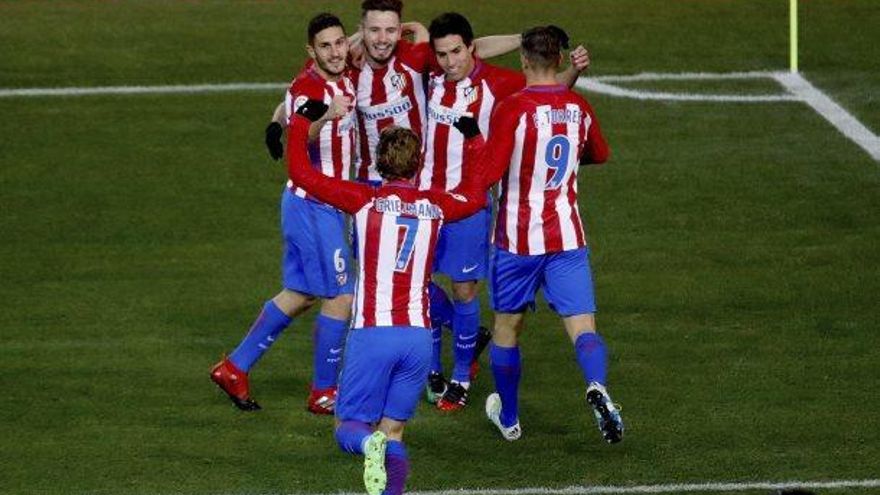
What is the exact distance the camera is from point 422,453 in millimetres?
12453

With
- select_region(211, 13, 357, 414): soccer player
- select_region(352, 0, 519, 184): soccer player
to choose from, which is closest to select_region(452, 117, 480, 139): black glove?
select_region(211, 13, 357, 414): soccer player

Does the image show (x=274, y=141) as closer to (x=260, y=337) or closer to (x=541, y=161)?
(x=541, y=161)

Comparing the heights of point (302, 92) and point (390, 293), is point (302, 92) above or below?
above

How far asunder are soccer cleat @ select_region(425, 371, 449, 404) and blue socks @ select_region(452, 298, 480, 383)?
3.6 inches

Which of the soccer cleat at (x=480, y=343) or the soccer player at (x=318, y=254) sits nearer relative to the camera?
the soccer player at (x=318, y=254)

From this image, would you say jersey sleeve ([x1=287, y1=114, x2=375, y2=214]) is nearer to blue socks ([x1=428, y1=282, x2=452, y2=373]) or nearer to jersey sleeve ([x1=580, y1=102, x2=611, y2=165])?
jersey sleeve ([x1=580, y1=102, x2=611, y2=165])

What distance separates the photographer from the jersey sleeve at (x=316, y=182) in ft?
35.9

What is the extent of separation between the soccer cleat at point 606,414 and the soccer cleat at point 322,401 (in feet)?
6.65

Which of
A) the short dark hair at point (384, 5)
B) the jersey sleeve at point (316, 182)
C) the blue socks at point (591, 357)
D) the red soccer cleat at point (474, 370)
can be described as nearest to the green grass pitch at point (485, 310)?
the red soccer cleat at point (474, 370)

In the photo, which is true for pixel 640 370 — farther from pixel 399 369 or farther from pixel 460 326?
pixel 399 369

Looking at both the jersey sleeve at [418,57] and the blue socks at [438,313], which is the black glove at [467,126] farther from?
the blue socks at [438,313]

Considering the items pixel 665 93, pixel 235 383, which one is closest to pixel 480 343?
pixel 235 383

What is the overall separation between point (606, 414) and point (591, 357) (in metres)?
0.52

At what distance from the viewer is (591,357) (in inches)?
475
